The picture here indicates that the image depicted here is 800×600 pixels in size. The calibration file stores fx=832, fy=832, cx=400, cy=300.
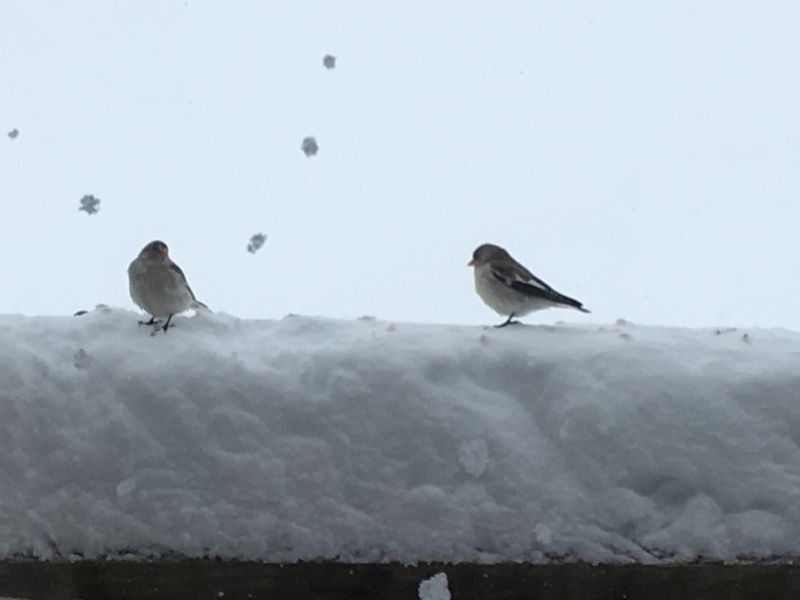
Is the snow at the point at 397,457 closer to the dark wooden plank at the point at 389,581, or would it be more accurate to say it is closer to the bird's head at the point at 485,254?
the dark wooden plank at the point at 389,581

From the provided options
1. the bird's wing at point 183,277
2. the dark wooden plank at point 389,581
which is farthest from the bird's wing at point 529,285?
the dark wooden plank at point 389,581

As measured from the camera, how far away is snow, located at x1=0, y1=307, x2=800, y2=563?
144 cm

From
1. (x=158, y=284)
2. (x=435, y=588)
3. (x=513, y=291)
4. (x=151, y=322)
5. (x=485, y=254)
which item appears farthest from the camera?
(x=485, y=254)

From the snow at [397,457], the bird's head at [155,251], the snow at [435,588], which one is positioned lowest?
the snow at [435,588]

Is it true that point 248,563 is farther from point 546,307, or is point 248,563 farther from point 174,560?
point 546,307

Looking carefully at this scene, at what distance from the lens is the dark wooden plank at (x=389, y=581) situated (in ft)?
4.62

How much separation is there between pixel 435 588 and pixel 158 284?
1380mm

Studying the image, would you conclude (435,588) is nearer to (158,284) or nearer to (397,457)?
(397,457)

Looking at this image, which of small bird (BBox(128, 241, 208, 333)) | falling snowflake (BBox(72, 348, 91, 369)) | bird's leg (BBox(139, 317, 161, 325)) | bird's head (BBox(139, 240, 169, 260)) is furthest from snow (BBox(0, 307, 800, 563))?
bird's head (BBox(139, 240, 169, 260))

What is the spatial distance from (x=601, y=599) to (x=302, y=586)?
51 cm

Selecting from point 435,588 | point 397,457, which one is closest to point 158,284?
point 397,457

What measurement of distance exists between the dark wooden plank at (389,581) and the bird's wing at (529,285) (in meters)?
1.55

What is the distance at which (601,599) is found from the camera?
141cm

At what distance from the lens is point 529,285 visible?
2.99 m
